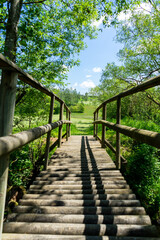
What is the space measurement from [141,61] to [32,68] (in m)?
7.46

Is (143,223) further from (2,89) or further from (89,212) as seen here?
(2,89)

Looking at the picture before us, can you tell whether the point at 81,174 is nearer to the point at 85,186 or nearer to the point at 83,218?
the point at 85,186

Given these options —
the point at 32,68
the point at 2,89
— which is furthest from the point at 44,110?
the point at 2,89

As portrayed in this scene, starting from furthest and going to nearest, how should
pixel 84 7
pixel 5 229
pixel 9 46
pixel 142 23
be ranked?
1. pixel 142 23
2. pixel 84 7
3. pixel 9 46
4. pixel 5 229

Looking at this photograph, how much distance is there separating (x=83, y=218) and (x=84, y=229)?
5.5 inches

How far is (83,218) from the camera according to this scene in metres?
1.47

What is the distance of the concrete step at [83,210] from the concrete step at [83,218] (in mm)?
82

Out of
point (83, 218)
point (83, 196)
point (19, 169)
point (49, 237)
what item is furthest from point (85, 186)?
point (19, 169)

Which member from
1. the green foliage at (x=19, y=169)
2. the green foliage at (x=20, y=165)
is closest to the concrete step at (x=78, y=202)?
the green foliage at (x=19, y=169)

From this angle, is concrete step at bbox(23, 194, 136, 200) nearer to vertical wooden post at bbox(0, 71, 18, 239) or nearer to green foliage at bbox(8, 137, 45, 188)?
vertical wooden post at bbox(0, 71, 18, 239)

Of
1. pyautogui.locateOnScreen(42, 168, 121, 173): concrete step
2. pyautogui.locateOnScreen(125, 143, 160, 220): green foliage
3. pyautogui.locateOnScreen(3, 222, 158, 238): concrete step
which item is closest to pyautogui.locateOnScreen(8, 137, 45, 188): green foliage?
pyautogui.locateOnScreen(42, 168, 121, 173): concrete step

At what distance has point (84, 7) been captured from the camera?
5.10 metres

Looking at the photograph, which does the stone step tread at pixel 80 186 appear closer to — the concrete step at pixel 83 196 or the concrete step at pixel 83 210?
the concrete step at pixel 83 196

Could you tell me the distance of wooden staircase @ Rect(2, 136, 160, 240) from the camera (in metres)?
1.29
